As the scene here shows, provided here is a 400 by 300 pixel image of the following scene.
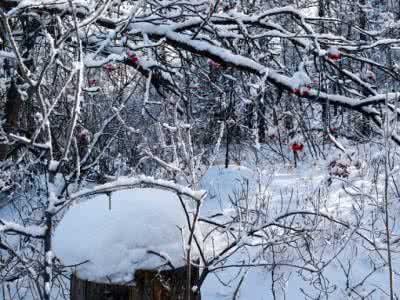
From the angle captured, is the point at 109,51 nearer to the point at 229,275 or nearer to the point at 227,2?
the point at 227,2

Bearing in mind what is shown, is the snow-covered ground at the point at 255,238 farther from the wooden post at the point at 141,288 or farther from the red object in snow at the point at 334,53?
the red object in snow at the point at 334,53

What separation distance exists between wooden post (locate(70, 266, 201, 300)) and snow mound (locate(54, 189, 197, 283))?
2 cm

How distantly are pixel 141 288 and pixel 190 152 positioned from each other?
1.96 ft

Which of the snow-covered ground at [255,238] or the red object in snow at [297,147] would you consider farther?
the red object in snow at [297,147]

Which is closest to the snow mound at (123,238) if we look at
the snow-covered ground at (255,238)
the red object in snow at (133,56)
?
the snow-covered ground at (255,238)

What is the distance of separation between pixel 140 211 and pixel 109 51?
2.20m

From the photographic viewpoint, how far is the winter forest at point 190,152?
5.38ft

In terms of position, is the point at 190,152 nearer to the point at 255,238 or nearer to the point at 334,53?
the point at 334,53

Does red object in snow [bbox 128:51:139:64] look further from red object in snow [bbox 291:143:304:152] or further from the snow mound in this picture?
the snow mound

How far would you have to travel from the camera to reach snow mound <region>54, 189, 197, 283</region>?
161 centimetres

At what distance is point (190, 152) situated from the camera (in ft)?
6.53

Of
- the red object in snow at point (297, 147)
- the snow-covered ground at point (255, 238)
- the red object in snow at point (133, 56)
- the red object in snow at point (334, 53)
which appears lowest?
the snow-covered ground at point (255, 238)

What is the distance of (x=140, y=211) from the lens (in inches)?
67.7

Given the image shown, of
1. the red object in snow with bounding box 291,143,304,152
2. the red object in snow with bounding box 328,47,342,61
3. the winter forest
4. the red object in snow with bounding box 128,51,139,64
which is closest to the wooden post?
the winter forest
